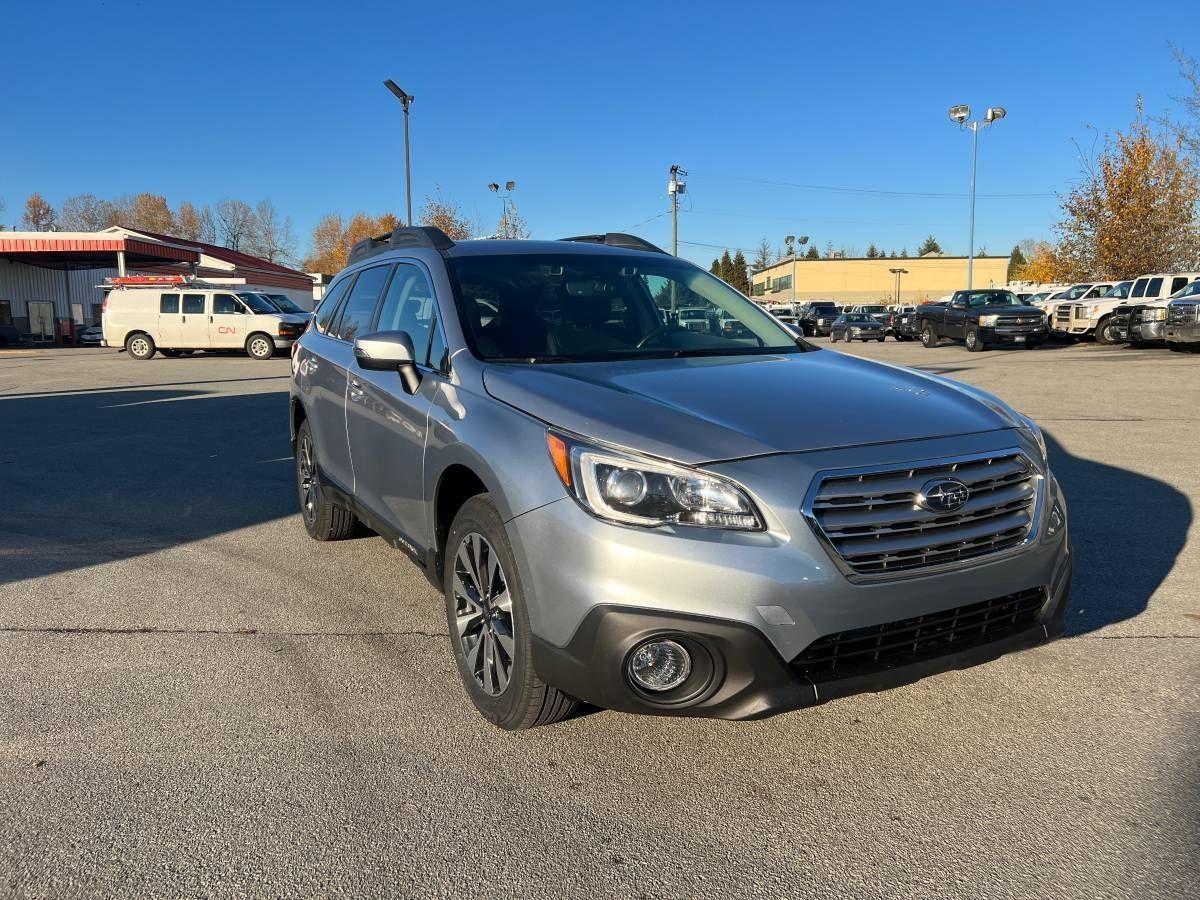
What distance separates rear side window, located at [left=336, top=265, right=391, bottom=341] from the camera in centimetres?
474

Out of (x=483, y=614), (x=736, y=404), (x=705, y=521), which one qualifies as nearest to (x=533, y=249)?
(x=736, y=404)

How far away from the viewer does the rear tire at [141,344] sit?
26.9 m

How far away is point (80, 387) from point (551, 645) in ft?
58.8

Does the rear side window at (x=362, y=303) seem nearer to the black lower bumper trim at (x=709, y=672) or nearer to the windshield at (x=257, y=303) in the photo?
the black lower bumper trim at (x=709, y=672)

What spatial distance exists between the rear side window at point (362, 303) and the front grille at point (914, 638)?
2968 mm

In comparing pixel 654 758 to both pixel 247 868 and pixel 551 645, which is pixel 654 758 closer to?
pixel 551 645

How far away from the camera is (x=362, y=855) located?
2.52 metres

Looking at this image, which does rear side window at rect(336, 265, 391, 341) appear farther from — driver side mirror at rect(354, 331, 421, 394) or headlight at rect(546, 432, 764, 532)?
headlight at rect(546, 432, 764, 532)

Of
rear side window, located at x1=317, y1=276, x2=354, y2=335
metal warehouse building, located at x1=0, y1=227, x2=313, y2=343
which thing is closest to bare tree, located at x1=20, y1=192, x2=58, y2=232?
metal warehouse building, located at x1=0, y1=227, x2=313, y2=343

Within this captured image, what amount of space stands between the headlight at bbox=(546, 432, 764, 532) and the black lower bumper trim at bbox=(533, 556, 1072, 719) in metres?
0.27

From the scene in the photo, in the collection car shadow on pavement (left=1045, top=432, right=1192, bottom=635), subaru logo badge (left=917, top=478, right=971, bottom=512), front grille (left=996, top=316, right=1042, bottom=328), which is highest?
front grille (left=996, top=316, right=1042, bottom=328)

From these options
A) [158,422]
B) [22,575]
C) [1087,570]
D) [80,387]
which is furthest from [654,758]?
[80,387]

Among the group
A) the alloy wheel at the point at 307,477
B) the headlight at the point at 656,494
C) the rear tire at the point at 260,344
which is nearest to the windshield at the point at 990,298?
the rear tire at the point at 260,344

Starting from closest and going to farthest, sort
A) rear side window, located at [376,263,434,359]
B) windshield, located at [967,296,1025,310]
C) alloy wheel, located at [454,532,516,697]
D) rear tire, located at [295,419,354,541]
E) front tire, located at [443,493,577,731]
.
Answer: front tire, located at [443,493,577,731] < alloy wheel, located at [454,532,516,697] < rear side window, located at [376,263,434,359] < rear tire, located at [295,419,354,541] < windshield, located at [967,296,1025,310]
